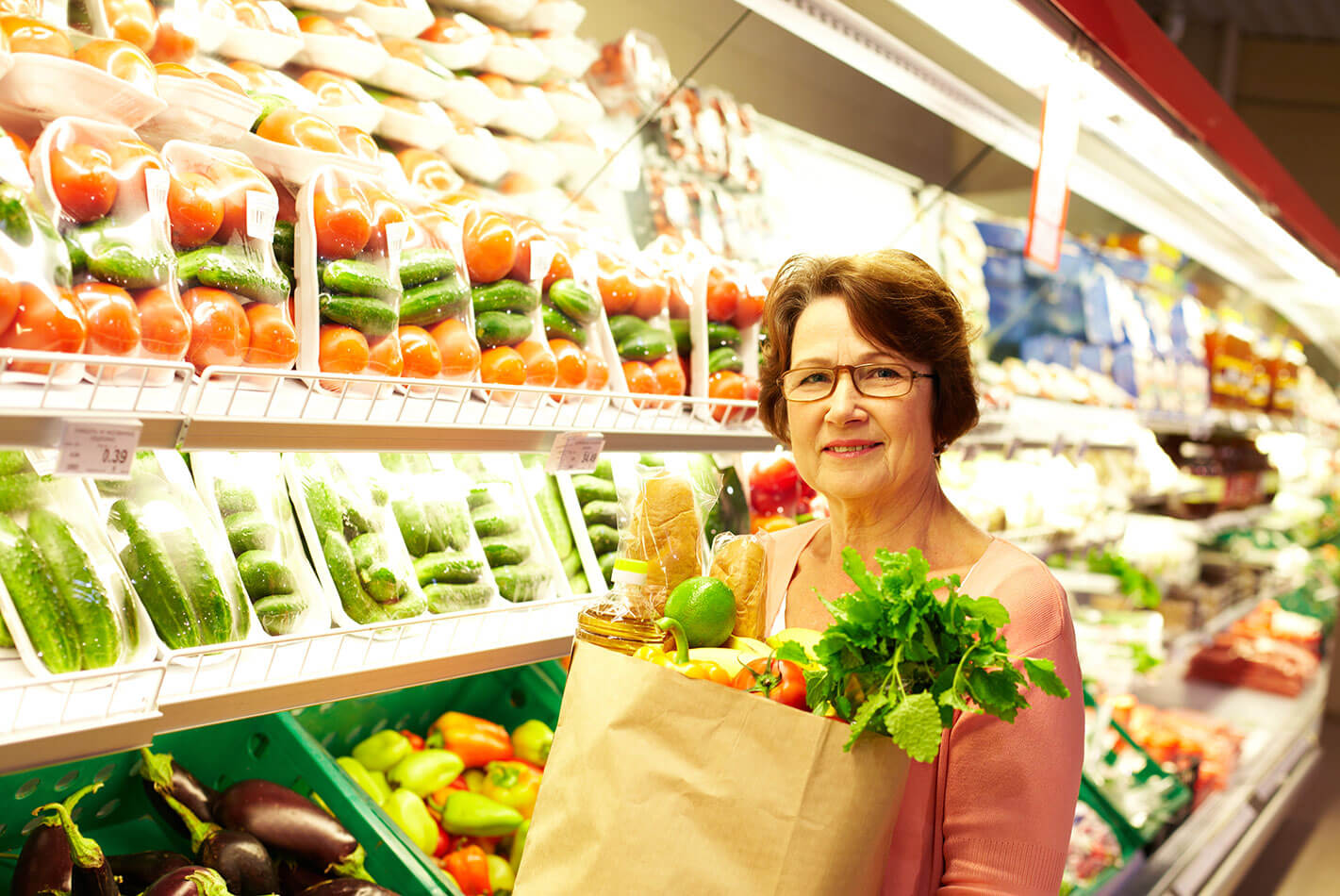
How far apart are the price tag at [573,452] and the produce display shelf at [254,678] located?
0.26 meters

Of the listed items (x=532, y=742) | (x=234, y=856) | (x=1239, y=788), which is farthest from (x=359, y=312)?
(x=1239, y=788)

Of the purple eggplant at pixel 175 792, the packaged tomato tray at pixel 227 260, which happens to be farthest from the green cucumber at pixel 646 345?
the purple eggplant at pixel 175 792

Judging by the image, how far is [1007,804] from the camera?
53.0 inches

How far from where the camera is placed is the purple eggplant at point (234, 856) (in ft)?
4.97

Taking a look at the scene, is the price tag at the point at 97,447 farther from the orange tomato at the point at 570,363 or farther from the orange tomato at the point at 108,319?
the orange tomato at the point at 570,363

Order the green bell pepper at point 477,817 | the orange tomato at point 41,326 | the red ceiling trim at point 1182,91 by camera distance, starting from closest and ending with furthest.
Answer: the orange tomato at point 41,326 → the green bell pepper at point 477,817 → the red ceiling trim at point 1182,91

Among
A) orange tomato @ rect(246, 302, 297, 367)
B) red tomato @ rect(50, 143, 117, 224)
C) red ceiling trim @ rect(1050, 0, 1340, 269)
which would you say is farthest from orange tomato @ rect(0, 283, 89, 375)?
red ceiling trim @ rect(1050, 0, 1340, 269)

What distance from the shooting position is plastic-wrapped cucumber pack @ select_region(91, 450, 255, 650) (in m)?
1.43

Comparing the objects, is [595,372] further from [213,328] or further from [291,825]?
[291,825]

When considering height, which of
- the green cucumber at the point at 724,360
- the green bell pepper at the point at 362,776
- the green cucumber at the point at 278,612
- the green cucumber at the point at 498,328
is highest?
the green cucumber at the point at 498,328

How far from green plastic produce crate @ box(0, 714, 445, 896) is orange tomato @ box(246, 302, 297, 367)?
25.1 inches

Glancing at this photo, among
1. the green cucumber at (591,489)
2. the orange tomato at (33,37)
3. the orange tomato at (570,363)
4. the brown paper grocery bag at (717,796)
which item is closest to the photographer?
the brown paper grocery bag at (717,796)

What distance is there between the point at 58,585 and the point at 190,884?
421 millimetres

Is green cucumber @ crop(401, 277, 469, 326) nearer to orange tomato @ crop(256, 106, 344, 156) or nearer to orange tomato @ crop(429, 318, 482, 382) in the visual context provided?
orange tomato @ crop(429, 318, 482, 382)
